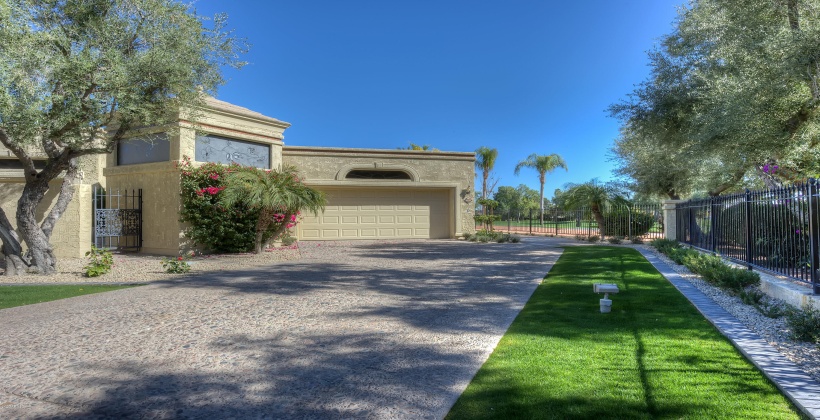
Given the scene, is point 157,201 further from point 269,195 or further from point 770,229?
point 770,229

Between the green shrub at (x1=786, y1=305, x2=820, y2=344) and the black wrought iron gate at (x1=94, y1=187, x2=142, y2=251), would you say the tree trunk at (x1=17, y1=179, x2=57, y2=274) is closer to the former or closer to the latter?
the black wrought iron gate at (x1=94, y1=187, x2=142, y2=251)

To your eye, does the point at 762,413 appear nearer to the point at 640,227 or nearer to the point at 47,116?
the point at 47,116

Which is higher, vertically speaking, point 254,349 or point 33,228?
point 33,228

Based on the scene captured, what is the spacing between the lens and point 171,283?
9.04 metres

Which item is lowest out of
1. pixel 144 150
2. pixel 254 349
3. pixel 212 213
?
pixel 254 349

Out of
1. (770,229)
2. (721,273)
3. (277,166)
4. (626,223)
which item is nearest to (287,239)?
(277,166)

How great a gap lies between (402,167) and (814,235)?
52.4 ft

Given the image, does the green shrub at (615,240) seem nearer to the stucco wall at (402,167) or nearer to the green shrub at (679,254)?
the stucco wall at (402,167)

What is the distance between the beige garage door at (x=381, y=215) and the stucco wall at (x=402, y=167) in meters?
0.62

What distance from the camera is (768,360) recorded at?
158 inches

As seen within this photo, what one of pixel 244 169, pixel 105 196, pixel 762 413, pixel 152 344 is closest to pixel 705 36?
pixel 762 413

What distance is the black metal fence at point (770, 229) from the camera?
5934 millimetres

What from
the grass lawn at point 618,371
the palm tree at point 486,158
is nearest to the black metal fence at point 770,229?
the grass lawn at point 618,371

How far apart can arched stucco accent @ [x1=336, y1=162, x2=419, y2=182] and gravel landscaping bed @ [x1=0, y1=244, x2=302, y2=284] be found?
520cm
